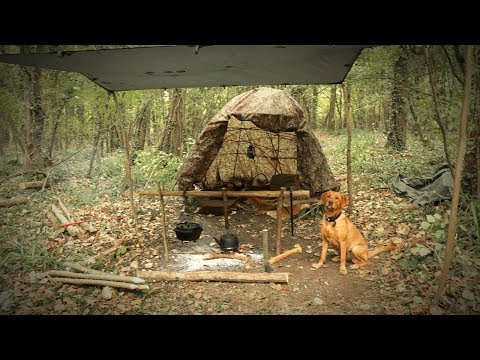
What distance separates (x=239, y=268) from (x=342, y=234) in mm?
1702

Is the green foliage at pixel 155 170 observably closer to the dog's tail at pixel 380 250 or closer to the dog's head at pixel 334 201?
the dog's head at pixel 334 201

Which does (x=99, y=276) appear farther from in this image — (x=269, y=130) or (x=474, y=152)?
(x=474, y=152)

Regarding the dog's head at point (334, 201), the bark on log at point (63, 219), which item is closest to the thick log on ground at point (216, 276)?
the dog's head at point (334, 201)

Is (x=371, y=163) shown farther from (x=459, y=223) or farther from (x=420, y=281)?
(x=420, y=281)

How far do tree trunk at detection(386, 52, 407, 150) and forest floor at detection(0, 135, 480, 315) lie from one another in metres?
3.78

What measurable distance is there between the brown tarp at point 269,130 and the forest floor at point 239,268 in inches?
34.9

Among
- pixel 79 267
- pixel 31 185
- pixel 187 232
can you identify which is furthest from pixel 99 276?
pixel 31 185

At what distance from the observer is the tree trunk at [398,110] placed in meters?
9.27

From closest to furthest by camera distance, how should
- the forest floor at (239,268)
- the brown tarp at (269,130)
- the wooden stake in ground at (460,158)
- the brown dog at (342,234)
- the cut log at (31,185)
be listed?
the wooden stake in ground at (460,158) < the forest floor at (239,268) < the brown dog at (342,234) < the brown tarp at (269,130) < the cut log at (31,185)

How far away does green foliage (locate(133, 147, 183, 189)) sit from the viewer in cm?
912

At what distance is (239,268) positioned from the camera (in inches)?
193

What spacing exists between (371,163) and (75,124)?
12.3 m

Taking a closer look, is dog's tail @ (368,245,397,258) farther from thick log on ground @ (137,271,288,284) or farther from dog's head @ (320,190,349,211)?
thick log on ground @ (137,271,288,284)
